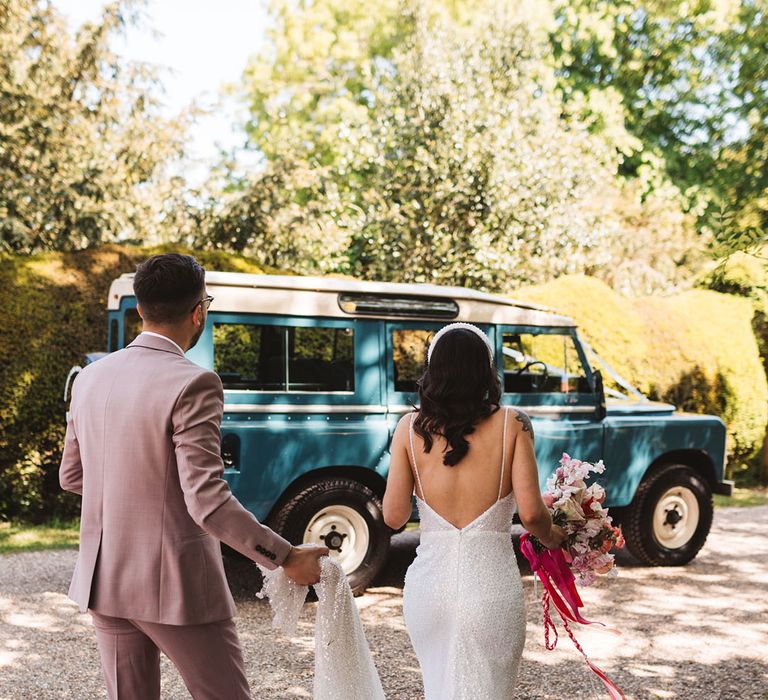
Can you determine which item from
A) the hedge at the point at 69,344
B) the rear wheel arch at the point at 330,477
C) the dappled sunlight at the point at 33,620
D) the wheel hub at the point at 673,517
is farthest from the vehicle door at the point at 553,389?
the hedge at the point at 69,344

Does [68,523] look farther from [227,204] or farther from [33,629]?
[227,204]

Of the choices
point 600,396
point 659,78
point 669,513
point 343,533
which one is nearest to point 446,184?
point 600,396

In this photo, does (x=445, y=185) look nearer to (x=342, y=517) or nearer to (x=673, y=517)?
(x=673, y=517)

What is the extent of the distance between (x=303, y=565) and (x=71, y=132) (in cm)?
1212

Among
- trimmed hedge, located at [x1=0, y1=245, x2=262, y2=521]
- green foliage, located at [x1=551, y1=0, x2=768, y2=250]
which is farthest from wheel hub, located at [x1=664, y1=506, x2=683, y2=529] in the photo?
green foliage, located at [x1=551, y1=0, x2=768, y2=250]

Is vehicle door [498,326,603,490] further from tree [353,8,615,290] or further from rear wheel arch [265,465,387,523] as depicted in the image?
tree [353,8,615,290]

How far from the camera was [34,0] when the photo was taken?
527 inches

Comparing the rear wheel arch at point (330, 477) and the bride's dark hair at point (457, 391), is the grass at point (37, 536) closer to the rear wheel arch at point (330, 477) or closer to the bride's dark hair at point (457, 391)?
the rear wheel arch at point (330, 477)

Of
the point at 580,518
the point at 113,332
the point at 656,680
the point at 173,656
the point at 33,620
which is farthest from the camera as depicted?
the point at 113,332

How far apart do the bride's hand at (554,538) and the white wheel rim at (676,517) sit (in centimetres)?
492

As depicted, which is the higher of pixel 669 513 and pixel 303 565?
pixel 303 565

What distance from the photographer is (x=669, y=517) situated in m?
8.12

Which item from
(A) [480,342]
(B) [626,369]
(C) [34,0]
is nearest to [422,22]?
(C) [34,0]

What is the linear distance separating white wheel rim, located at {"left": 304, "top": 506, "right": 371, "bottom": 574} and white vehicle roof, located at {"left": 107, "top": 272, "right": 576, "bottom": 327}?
4.76ft
